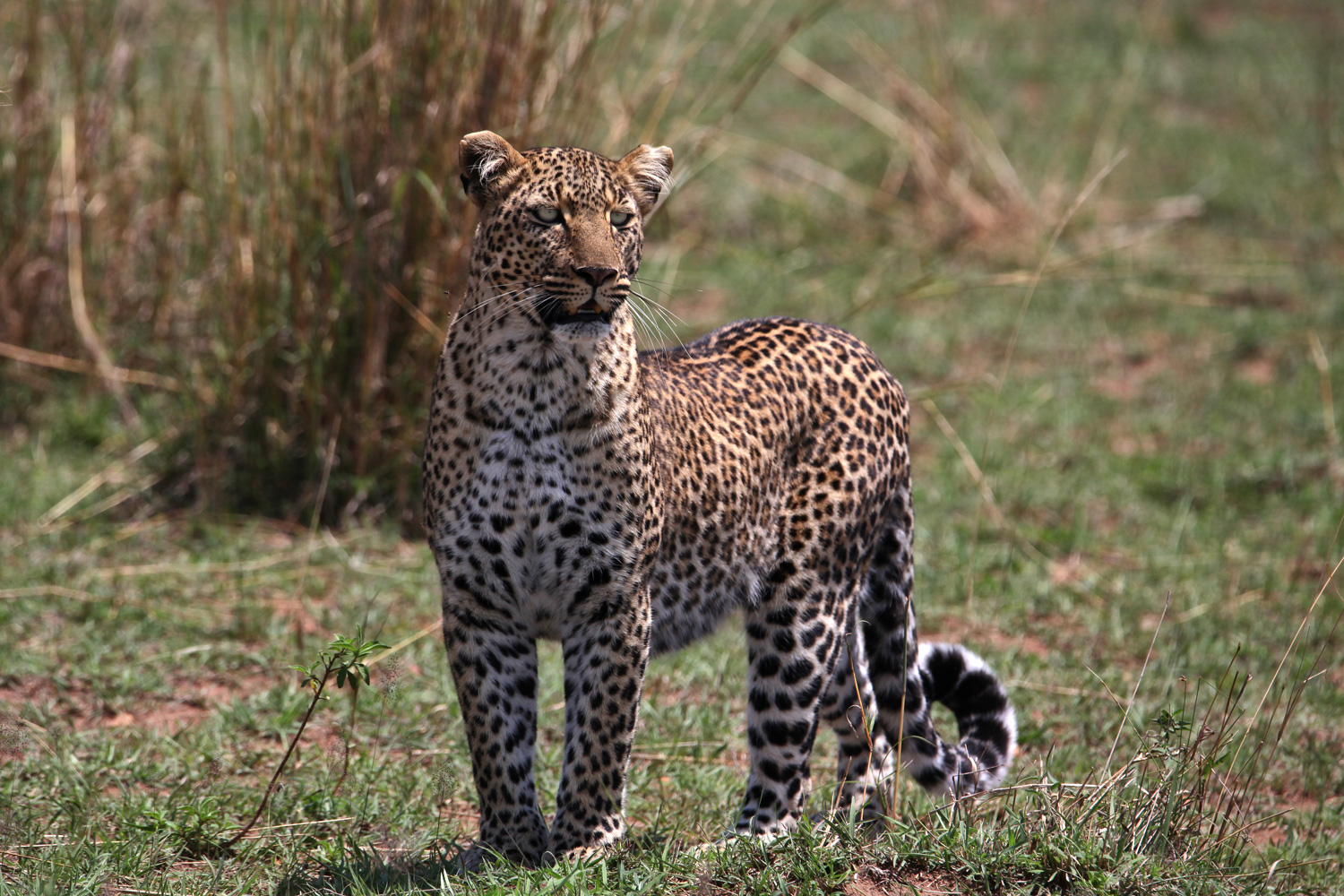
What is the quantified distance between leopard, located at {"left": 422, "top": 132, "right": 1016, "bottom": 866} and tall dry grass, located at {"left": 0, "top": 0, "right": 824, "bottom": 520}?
81.5 inches

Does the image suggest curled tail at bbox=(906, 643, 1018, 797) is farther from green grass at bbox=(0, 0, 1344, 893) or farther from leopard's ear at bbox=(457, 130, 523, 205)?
leopard's ear at bbox=(457, 130, 523, 205)

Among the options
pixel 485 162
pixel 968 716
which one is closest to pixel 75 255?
pixel 485 162

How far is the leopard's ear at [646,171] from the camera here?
417cm

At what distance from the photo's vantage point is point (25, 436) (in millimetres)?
7570

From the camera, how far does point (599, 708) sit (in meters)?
4.02

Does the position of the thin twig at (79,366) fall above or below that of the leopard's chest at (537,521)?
below

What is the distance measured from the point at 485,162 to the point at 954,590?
10.9ft

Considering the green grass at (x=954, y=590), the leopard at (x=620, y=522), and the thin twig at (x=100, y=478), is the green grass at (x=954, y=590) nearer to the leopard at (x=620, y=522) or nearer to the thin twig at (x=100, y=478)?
the thin twig at (x=100, y=478)

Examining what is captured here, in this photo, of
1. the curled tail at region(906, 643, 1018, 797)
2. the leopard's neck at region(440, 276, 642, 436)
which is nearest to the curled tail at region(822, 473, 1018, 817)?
the curled tail at region(906, 643, 1018, 797)

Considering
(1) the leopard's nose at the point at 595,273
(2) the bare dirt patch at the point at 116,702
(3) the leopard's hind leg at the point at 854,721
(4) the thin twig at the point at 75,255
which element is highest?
(1) the leopard's nose at the point at 595,273

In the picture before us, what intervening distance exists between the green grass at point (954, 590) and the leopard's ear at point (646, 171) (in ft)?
5.55

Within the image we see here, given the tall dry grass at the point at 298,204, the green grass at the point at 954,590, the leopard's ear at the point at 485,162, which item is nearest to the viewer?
the green grass at the point at 954,590

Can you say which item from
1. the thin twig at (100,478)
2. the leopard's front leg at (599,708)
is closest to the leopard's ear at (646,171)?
the leopard's front leg at (599,708)

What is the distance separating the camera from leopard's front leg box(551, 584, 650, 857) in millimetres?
4016
